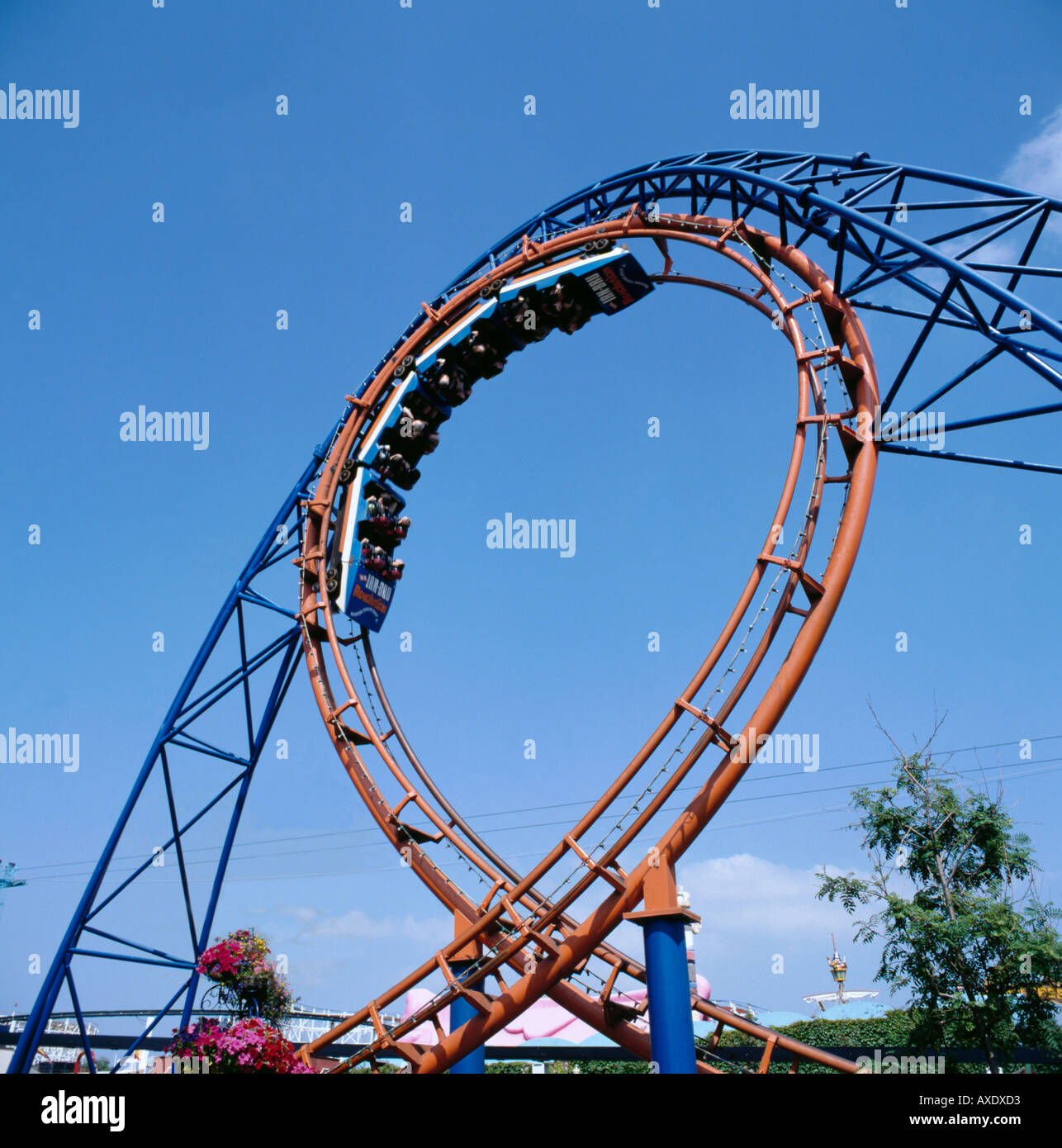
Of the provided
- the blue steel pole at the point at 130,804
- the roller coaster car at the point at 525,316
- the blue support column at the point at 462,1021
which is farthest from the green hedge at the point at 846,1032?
the roller coaster car at the point at 525,316

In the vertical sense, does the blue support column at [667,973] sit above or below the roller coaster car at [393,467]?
below

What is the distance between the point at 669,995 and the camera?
9.34m

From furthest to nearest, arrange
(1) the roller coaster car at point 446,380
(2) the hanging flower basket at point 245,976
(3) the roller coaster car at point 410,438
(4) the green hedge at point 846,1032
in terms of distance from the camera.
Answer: (4) the green hedge at point 846,1032 → (3) the roller coaster car at point 410,438 → (1) the roller coaster car at point 446,380 → (2) the hanging flower basket at point 245,976

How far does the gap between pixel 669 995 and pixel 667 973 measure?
20cm

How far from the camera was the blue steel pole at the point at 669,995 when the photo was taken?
9.09 meters

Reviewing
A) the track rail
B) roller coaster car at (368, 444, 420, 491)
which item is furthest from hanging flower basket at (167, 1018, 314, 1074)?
roller coaster car at (368, 444, 420, 491)

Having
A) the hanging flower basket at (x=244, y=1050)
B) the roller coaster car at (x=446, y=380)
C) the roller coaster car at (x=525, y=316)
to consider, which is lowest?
the hanging flower basket at (x=244, y=1050)

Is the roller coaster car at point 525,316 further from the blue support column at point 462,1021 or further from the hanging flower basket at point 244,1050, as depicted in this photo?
the hanging flower basket at point 244,1050

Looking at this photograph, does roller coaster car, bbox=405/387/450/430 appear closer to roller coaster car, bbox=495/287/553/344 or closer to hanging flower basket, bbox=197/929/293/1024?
roller coaster car, bbox=495/287/553/344

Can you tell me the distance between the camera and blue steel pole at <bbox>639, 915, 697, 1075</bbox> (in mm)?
9094

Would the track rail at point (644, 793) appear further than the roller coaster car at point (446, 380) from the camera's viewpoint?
No

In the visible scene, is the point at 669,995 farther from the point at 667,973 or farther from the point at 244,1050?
the point at 244,1050

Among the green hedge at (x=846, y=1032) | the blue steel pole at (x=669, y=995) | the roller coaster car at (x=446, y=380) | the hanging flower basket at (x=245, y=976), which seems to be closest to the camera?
the blue steel pole at (x=669, y=995)

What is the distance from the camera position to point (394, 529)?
15125 millimetres
